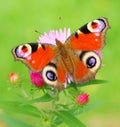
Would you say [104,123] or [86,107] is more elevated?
[86,107]

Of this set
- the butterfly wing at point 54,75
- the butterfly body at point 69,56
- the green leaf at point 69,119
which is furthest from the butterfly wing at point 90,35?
the green leaf at point 69,119

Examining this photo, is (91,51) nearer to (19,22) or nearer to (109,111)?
(109,111)

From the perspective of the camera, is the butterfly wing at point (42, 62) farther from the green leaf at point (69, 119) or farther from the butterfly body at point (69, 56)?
the green leaf at point (69, 119)

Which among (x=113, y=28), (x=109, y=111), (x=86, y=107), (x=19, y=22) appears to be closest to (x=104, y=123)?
(x=109, y=111)

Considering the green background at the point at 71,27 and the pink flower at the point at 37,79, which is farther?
the green background at the point at 71,27

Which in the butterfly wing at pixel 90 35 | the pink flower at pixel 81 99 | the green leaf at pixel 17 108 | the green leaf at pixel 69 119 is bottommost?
the green leaf at pixel 69 119

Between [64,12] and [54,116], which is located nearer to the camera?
[54,116]
